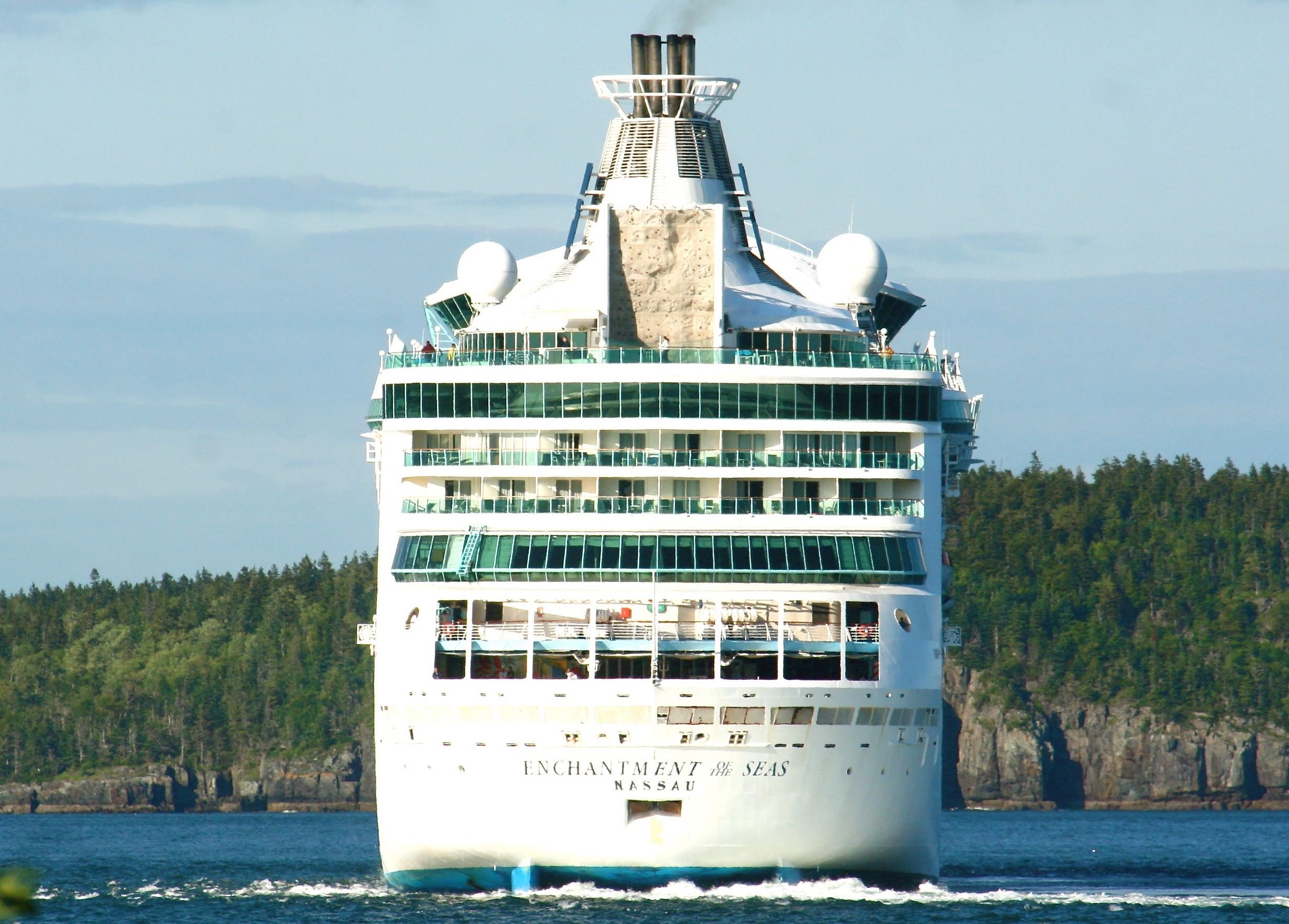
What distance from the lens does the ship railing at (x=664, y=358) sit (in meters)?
66.6

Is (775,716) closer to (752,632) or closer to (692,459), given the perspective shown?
(752,632)

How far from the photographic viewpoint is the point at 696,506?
65.6m

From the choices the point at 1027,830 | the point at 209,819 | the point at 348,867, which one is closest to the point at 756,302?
the point at 348,867

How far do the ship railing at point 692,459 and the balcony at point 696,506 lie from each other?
2.97 feet

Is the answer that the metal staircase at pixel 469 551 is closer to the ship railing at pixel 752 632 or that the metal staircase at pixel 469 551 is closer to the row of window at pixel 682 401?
the row of window at pixel 682 401

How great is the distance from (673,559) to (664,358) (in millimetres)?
5713

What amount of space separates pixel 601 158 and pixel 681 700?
22.1 meters

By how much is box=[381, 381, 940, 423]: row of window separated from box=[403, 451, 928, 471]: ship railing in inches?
37.2

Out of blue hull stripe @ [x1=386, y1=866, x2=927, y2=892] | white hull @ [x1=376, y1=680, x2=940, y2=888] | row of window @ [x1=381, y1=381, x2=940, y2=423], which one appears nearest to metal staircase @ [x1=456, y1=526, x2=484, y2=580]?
white hull @ [x1=376, y1=680, x2=940, y2=888]

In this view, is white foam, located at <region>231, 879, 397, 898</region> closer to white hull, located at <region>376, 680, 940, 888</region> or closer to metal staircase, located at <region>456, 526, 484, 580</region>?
white hull, located at <region>376, 680, 940, 888</region>

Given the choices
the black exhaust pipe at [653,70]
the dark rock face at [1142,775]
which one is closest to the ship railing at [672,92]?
the black exhaust pipe at [653,70]

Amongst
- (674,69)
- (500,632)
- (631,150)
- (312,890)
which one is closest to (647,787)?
(500,632)

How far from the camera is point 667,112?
3034 inches

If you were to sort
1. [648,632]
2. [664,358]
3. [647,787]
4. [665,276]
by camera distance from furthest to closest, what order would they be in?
[665,276] < [664,358] < [648,632] < [647,787]
